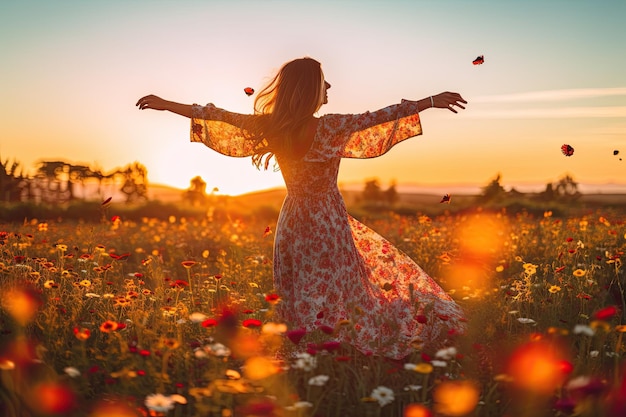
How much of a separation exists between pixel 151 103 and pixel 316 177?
→ 150cm

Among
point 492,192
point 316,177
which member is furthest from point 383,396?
point 492,192

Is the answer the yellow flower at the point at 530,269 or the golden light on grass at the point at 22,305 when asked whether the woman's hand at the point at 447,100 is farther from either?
the golden light on grass at the point at 22,305

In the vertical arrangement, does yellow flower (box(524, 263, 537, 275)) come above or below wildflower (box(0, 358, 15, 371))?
above

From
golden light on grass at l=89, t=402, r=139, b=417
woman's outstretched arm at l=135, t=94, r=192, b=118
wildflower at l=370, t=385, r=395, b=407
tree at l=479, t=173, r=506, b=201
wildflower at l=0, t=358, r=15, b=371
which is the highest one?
woman's outstretched arm at l=135, t=94, r=192, b=118

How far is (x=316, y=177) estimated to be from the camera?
4961mm

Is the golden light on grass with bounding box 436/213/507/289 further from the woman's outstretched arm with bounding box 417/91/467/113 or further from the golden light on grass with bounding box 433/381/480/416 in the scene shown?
the golden light on grass with bounding box 433/381/480/416

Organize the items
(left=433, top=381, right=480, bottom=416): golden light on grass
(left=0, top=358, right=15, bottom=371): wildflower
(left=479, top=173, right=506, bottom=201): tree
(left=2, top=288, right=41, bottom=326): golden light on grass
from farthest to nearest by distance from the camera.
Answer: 1. (left=479, top=173, right=506, bottom=201): tree
2. (left=2, top=288, right=41, bottom=326): golden light on grass
3. (left=433, top=381, right=480, bottom=416): golden light on grass
4. (left=0, top=358, right=15, bottom=371): wildflower

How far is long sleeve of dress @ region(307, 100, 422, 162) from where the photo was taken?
4789 millimetres

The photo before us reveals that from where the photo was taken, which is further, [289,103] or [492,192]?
[492,192]

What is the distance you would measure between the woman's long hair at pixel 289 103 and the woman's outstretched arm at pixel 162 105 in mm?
679

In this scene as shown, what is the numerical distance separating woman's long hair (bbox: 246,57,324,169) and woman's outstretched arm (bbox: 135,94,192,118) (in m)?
0.68

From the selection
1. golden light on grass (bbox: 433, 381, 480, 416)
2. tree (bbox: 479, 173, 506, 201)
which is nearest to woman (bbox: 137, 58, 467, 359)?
golden light on grass (bbox: 433, 381, 480, 416)

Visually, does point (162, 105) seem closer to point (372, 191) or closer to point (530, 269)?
point (530, 269)

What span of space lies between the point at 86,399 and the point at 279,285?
6.78ft
